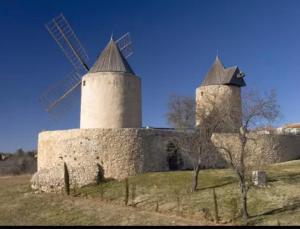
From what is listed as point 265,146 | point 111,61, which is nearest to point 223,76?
point 265,146

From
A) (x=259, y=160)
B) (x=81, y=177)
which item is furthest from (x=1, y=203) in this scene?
(x=259, y=160)

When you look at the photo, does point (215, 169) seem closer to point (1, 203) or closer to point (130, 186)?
point (130, 186)

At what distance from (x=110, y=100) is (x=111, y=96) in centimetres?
23

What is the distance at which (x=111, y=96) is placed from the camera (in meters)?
23.1

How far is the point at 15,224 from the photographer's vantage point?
47.8ft

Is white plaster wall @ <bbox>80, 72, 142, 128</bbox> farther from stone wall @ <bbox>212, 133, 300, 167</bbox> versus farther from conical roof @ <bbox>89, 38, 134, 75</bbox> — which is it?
stone wall @ <bbox>212, 133, 300, 167</bbox>

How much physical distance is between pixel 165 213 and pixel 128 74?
36.5 ft

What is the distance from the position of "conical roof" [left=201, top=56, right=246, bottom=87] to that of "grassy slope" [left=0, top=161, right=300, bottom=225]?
29.8ft

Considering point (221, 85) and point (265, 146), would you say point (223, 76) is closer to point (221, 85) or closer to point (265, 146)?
point (221, 85)

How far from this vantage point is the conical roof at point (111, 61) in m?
23.8

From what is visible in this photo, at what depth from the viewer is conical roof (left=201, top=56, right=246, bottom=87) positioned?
28.5m

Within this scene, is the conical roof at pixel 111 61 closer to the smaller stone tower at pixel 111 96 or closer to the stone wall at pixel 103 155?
the smaller stone tower at pixel 111 96

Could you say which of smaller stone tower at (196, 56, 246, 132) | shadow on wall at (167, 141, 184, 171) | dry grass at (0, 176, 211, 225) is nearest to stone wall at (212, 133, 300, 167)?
shadow on wall at (167, 141, 184, 171)

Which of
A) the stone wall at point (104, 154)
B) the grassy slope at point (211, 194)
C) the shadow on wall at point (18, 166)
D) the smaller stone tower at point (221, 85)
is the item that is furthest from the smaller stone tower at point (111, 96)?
the shadow on wall at point (18, 166)
